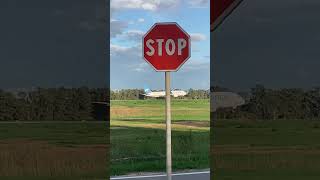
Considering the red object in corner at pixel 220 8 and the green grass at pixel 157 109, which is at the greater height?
the red object in corner at pixel 220 8

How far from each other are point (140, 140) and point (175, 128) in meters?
0.81

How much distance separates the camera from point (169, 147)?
6.00 m

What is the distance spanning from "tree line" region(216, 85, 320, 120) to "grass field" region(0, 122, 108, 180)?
7.95ft

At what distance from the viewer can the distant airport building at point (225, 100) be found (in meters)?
9.02

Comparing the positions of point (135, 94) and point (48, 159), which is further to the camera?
point (135, 94)

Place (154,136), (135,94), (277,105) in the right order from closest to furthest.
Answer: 1. (135,94)
2. (277,105)
3. (154,136)

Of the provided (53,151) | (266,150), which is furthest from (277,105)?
(53,151)

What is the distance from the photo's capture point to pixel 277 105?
9578mm

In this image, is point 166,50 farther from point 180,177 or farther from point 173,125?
point 173,125

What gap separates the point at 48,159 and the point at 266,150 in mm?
3559

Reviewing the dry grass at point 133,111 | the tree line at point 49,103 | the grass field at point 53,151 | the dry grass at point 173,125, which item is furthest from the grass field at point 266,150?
the tree line at point 49,103

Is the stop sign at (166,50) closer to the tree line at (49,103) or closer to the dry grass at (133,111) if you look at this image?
the tree line at (49,103)


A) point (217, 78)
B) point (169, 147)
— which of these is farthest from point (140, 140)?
point (169, 147)

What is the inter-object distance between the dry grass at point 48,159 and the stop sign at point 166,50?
239cm
